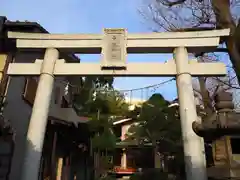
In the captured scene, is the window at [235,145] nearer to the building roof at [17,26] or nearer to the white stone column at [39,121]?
the white stone column at [39,121]

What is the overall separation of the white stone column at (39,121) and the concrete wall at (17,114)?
2802 millimetres

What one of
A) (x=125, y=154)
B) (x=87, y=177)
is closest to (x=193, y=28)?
(x=87, y=177)

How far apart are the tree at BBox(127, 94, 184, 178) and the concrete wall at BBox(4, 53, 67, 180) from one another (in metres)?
8.44

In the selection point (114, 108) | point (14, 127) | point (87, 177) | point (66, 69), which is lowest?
point (87, 177)

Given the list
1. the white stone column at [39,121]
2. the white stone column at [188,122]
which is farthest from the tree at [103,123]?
the white stone column at [188,122]

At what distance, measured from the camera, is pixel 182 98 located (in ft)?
23.4

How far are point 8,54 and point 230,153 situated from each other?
28.1 ft

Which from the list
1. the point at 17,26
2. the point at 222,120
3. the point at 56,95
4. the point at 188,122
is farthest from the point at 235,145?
the point at 56,95

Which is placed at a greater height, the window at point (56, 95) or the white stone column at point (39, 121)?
the window at point (56, 95)

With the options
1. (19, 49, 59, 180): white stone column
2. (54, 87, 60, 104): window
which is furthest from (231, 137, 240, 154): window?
(54, 87, 60, 104): window

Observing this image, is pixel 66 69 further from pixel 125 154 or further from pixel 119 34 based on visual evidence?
pixel 125 154

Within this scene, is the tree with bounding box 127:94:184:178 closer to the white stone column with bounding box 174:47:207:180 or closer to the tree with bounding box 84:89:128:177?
the tree with bounding box 84:89:128:177

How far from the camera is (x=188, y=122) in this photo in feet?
22.1

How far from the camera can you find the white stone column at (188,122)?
637 cm
